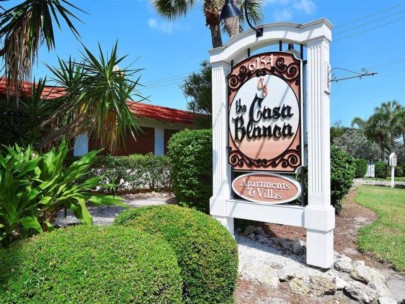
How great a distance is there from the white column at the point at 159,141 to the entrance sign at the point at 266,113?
803 cm

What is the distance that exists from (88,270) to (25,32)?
5.78m

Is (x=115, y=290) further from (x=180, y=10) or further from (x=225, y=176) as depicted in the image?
(x=180, y=10)

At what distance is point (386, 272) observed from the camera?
4.84 metres

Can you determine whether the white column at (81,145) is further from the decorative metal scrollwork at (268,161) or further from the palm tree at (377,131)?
the palm tree at (377,131)

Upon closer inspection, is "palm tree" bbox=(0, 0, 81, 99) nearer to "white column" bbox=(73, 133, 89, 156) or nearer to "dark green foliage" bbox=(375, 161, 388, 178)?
"white column" bbox=(73, 133, 89, 156)

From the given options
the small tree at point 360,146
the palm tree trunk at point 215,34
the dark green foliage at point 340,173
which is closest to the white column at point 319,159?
the dark green foliage at point 340,173

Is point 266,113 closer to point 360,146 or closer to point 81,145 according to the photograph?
point 81,145

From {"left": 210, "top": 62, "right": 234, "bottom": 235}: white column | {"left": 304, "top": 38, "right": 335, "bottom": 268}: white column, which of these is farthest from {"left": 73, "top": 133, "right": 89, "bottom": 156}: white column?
{"left": 304, "top": 38, "right": 335, "bottom": 268}: white column

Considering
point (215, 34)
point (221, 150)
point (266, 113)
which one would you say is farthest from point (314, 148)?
point (215, 34)

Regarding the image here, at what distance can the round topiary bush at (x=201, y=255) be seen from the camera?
9.34 feet

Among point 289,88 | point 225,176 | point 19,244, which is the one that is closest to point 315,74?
point 289,88

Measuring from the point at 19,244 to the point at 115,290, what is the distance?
2.64 feet

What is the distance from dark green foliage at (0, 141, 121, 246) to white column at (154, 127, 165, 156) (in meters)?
9.66

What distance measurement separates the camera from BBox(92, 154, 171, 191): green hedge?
9.26 m
